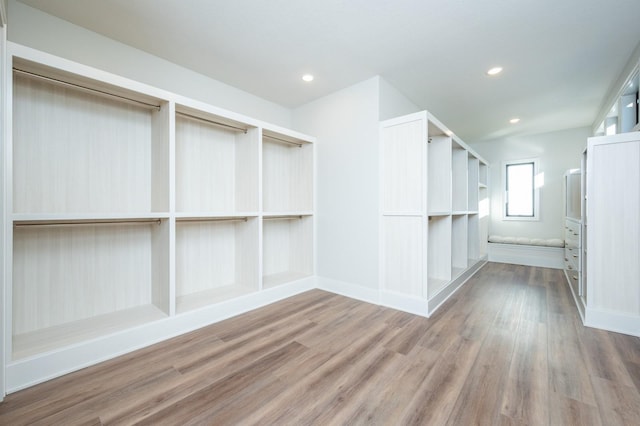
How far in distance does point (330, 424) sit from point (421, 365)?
0.81 meters

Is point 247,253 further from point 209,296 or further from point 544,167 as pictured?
point 544,167

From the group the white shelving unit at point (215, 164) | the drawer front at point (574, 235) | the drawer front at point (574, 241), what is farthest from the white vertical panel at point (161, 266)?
the drawer front at point (574, 241)

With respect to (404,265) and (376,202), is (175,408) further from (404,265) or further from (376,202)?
(376,202)

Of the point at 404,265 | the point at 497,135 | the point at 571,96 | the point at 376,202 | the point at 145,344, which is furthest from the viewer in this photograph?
the point at 497,135

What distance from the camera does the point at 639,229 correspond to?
2123 mm

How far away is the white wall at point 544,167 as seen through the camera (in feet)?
16.6

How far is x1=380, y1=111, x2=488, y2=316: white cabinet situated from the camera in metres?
2.61

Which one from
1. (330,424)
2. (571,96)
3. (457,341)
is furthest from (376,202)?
(571,96)

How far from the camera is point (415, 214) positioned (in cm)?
265

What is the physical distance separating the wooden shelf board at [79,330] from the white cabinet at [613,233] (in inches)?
150

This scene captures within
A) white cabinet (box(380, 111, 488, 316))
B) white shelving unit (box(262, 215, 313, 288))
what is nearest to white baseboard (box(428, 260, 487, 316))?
white cabinet (box(380, 111, 488, 316))

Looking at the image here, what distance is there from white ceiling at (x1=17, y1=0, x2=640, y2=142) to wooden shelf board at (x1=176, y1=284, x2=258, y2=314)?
8.04 feet

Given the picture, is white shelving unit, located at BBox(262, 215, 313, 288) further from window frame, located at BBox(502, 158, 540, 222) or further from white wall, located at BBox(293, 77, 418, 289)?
window frame, located at BBox(502, 158, 540, 222)

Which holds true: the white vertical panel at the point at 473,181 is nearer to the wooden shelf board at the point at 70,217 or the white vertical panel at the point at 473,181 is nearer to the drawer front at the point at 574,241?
the drawer front at the point at 574,241
